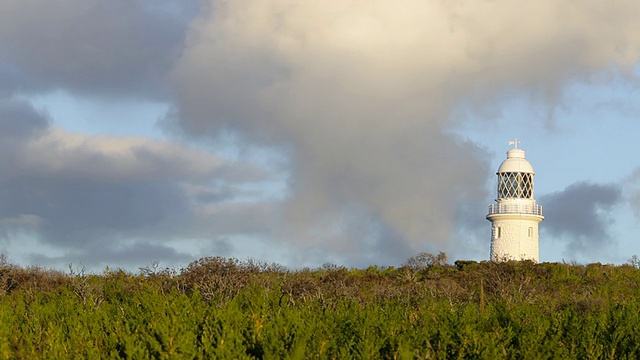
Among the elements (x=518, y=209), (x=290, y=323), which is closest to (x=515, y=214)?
(x=518, y=209)

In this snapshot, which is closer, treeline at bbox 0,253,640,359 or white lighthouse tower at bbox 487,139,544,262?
treeline at bbox 0,253,640,359

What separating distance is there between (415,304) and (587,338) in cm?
1631

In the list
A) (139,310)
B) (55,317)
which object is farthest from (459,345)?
(55,317)

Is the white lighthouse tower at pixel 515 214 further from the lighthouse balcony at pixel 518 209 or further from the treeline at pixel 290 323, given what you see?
the treeline at pixel 290 323

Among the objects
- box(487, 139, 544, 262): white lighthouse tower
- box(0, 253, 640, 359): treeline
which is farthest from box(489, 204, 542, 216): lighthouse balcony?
box(0, 253, 640, 359): treeline

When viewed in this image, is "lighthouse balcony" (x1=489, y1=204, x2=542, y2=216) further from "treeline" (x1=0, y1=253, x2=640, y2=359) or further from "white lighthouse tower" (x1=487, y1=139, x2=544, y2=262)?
"treeline" (x1=0, y1=253, x2=640, y2=359)

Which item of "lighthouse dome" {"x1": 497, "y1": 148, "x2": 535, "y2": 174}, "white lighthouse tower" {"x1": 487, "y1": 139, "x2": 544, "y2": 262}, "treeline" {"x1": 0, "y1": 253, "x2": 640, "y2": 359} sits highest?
"lighthouse dome" {"x1": 497, "y1": 148, "x2": 535, "y2": 174}

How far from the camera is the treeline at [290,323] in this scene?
16906 mm

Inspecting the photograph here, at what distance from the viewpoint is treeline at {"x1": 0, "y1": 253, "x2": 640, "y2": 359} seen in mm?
16906

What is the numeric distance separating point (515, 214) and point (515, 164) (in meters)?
3.60

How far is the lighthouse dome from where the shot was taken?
5900 centimetres

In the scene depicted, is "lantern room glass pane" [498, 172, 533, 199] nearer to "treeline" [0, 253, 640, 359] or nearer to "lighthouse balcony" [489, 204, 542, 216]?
"lighthouse balcony" [489, 204, 542, 216]

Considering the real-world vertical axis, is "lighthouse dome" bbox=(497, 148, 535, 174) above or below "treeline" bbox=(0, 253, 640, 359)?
above

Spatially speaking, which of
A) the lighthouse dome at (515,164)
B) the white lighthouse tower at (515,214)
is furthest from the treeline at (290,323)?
the lighthouse dome at (515,164)
